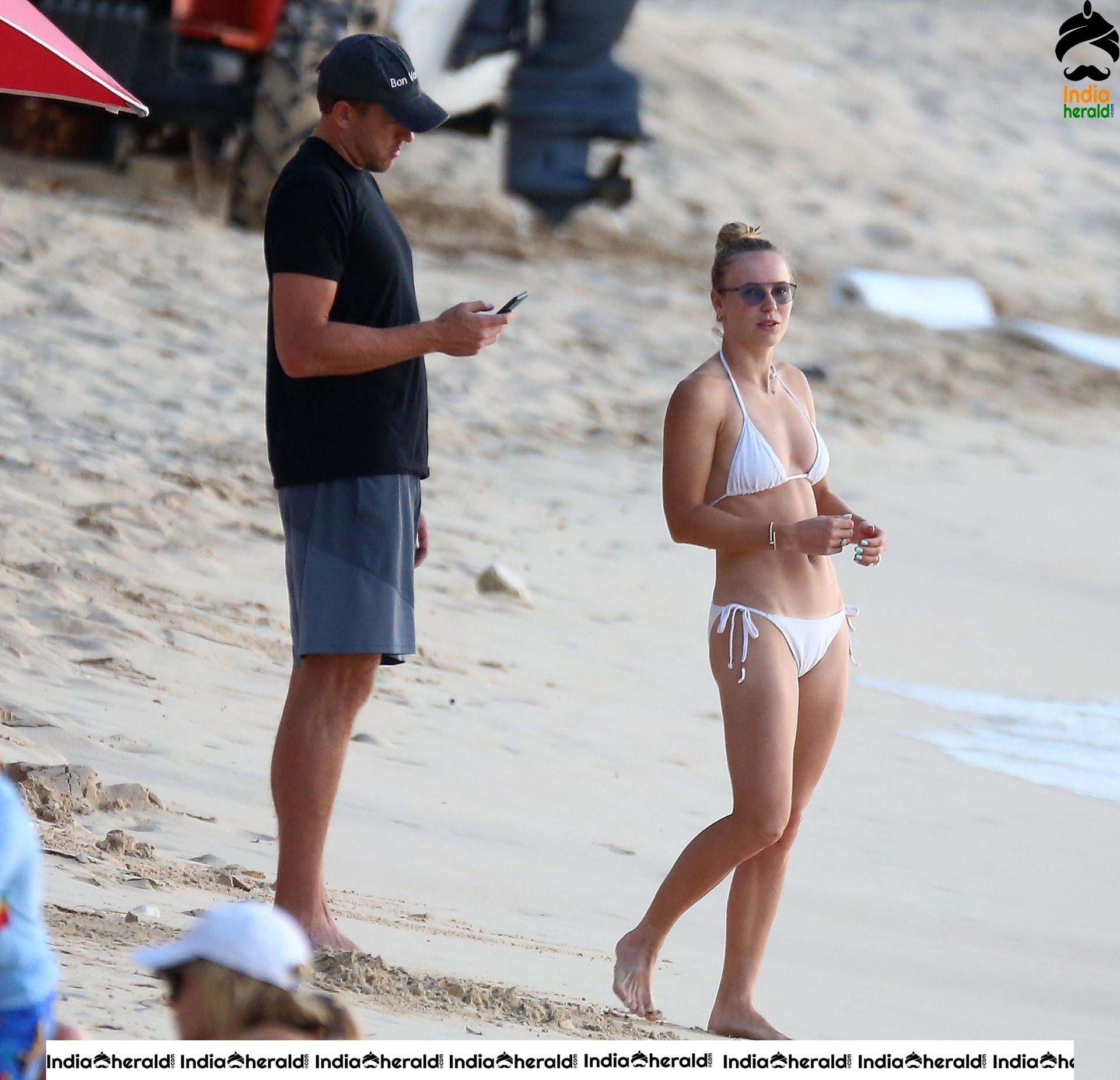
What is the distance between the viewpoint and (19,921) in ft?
6.37

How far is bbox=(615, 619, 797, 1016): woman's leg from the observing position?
122 inches

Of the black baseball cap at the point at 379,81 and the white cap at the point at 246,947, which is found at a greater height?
the black baseball cap at the point at 379,81

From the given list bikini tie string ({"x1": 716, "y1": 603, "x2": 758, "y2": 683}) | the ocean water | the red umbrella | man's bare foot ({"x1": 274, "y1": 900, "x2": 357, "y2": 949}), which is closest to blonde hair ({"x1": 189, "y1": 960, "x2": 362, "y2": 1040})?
man's bare foot ({"x1": 274, "y1": 900, "x2": 357, "y2": 949})

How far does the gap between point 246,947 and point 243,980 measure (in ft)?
0.12

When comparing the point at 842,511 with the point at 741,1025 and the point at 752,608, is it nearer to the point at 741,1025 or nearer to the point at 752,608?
the point at 752,608

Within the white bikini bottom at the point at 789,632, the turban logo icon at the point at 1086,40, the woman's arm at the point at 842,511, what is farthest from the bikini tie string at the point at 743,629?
the turban logo icon at the point at 1086,40

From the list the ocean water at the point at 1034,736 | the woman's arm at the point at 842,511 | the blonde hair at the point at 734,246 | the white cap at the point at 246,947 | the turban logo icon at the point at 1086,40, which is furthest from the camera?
the turban logo icon at the point at 1086,40

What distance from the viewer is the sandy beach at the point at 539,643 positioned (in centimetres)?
358

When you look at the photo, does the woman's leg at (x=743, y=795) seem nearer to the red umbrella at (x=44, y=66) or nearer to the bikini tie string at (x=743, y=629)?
the bikini tie string at (x=743, y=629)

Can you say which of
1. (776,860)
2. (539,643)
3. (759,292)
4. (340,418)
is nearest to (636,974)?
(776,860)

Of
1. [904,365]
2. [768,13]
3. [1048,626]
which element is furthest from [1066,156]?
[1048,626]

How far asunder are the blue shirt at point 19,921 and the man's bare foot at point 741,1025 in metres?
1.52

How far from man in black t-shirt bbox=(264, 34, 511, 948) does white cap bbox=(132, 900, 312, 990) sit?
127 centimetres

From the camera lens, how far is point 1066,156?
2348cm
